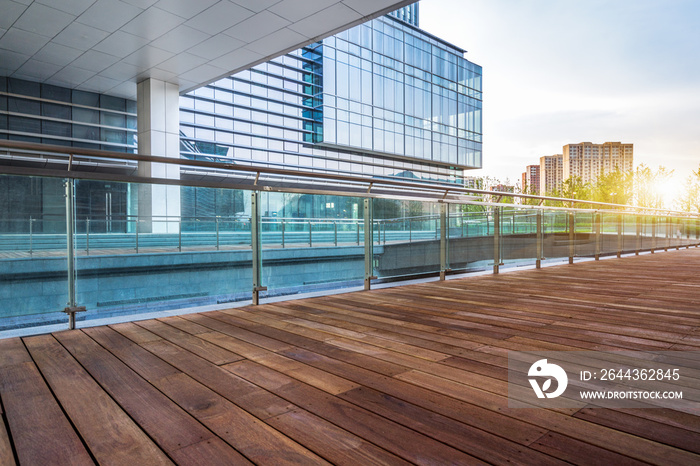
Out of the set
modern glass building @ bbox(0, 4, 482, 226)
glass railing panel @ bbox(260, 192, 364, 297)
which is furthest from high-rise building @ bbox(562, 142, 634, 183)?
glass railing panel @ bbox(260, 192, 364, 297)

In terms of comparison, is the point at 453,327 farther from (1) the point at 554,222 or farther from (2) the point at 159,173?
(2) the point at 159,173

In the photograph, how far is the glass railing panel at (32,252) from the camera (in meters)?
2.81

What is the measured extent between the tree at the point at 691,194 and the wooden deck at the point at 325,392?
106 ft

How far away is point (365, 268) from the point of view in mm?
4867

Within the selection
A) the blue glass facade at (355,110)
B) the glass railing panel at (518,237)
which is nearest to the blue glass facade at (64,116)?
the blue glass facade at (355,110)

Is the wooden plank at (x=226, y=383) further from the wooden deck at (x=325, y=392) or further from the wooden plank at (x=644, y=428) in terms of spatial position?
the wooden plank at (x=644, y=428)

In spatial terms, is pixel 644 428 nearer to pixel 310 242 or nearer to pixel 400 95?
pixel 310 242

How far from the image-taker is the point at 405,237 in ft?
17.7

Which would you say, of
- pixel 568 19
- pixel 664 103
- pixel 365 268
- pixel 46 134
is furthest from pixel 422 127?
pixel 365 268

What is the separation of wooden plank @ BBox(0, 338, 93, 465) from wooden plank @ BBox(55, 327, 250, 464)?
20cm

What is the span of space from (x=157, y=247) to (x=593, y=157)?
91.3 meters

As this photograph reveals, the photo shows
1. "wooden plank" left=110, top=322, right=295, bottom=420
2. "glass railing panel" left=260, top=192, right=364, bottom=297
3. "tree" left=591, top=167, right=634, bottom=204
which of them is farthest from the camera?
"tree" left=591, top=167, right=634, bottom=204

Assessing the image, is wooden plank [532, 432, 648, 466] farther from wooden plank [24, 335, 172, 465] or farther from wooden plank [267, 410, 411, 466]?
wooden plank [24, 335, 172, 465]

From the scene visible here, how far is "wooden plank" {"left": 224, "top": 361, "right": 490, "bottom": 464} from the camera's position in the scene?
1295mm
